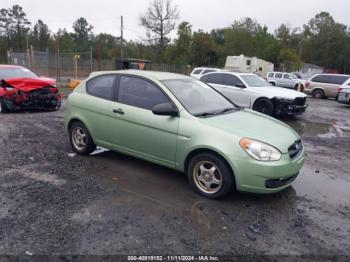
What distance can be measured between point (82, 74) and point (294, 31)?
6417 cm

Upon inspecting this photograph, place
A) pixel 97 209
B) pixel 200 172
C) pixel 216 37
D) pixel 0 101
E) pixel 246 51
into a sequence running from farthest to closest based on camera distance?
pixel 216 37 < pixel 246 51 < pixel 0 101 < pixel 200 172 < pixel 97 209

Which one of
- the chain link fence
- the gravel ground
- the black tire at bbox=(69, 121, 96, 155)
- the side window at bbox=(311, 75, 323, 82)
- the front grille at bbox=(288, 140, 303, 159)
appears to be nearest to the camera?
the gravel ground

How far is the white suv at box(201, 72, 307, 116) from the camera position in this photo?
1074 centimetres

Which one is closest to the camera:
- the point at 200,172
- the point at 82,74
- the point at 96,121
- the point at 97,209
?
the point at 97,209

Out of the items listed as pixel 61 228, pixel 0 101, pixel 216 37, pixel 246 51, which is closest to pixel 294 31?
pixel 216 37

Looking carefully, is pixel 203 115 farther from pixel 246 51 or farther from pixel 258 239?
pixel 246 51

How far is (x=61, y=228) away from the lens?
356cm

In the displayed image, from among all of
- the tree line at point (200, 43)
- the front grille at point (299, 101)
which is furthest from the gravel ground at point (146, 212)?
the tree line at point (200, 43)

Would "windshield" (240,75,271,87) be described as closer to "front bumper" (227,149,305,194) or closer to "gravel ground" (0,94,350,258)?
"gravel ground" (0,94,350,258)

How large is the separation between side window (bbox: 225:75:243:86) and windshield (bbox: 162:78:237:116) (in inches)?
236

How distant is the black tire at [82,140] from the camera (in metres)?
5.90

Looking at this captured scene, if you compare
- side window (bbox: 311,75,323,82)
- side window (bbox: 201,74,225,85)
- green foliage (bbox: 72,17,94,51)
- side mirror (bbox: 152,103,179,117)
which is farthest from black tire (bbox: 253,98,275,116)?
green foliage (bbox: 72,17,94,51)

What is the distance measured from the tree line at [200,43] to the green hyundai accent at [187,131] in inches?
1682

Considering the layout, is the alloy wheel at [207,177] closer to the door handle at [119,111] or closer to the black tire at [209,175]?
the black tire at [209,175]
